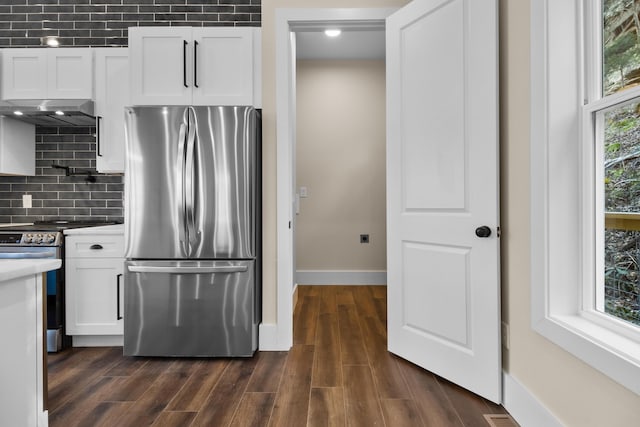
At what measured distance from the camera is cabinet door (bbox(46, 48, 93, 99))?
9.37ft

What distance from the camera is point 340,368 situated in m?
2.35

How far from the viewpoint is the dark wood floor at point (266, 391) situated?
1.81 m

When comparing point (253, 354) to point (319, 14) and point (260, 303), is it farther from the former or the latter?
point (319, 14)

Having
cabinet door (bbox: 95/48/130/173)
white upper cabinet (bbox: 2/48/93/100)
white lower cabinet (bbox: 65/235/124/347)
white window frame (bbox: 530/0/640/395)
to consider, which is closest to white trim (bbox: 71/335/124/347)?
white lower cabinet (bbox: 65/235/124/347)

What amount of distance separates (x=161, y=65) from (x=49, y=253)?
1485 mm

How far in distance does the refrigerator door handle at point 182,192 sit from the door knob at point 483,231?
1.75 m

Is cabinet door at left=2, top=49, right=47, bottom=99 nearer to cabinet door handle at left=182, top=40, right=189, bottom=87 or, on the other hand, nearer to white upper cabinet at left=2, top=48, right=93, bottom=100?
white upper cabinet at left=2, top=48, right=93, bottom=100

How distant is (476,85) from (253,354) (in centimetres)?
211

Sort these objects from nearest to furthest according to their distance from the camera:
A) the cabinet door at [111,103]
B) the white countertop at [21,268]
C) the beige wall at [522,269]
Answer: the white countertop at [21,268] → the beige wall at [522,269] → the cabinet door at [111,103]

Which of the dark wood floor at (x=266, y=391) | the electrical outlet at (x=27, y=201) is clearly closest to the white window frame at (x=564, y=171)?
the dark wood floor at (x=266, y=391)

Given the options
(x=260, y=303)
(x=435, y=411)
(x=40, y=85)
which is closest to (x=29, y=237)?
(x=40, y=85)

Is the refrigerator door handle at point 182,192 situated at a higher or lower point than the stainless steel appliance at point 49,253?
higher

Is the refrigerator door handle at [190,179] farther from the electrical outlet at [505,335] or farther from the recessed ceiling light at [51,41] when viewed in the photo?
the electrical outlet at [505,335]

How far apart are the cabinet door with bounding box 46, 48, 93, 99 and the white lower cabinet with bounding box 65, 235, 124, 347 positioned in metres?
1.11
